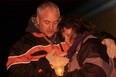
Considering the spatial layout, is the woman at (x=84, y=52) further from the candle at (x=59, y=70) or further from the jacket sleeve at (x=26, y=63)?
the jacket sleeve at (x=26, y=63)

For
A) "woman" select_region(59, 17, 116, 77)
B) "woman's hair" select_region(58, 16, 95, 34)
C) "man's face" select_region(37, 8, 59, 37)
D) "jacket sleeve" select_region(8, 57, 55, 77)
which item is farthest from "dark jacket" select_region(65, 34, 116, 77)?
"man's face" select_region(37, 8, 59, 37)

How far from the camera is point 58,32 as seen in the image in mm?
2600

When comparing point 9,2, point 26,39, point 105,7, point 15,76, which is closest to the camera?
point 15,76

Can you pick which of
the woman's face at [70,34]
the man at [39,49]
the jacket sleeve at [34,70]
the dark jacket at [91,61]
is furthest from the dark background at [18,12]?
the dark jacket at [91,61]

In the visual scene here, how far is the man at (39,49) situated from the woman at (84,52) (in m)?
0.12

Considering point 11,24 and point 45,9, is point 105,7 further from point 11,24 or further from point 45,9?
point 45,9


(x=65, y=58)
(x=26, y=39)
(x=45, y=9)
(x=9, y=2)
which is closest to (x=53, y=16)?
(x=45, y=9)

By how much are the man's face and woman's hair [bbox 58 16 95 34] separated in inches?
8.8

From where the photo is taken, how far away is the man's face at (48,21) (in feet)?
8.43

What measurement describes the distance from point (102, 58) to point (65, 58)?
30 centimetres

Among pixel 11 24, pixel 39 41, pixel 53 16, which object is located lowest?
pixel 11 24

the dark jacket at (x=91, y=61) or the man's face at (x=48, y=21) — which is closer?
the dark jacket at (x=91, y=61)

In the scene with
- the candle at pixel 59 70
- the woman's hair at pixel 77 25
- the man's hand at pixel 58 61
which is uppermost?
the woman's hair at pixel 77 25

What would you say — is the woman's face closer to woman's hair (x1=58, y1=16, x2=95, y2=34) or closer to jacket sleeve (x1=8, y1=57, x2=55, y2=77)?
woman's hair (x1=58, y1=16, x2=95, y2=34)
